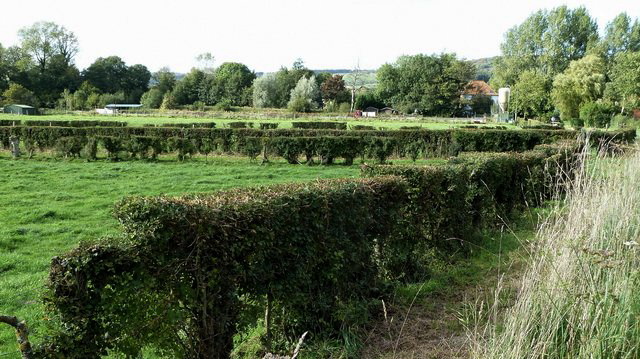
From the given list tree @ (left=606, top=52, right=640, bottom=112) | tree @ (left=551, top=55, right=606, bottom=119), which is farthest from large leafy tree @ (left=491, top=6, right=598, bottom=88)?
tree @ (left=606, top=52, right=640, bottom=112)

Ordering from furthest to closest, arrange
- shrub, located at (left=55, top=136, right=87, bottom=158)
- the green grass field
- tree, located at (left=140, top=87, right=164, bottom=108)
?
1. tree, located at (left=140, top=87, right=164, bottom=108)
2. shrub, located at (left=55, top=136, right=87, bottom=158)
3. the green grass field

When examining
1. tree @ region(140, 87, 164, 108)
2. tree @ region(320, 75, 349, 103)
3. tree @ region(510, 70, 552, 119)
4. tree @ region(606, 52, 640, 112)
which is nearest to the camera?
tree @ region(606, 52, 640, 112)

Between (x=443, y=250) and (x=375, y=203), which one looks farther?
(x=443, y=250)

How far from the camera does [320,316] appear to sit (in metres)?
4.38

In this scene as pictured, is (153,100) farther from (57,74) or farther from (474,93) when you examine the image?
(474,93)

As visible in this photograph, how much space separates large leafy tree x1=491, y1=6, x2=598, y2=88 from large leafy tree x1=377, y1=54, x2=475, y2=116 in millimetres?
8062

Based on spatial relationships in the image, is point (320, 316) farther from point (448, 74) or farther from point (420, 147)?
point (448, 74)

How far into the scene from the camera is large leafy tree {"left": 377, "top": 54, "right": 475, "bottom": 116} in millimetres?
77375

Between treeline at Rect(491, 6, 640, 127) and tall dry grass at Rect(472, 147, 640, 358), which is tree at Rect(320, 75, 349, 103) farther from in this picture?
tall dry grass at Rect(472, 147, 640, 358)

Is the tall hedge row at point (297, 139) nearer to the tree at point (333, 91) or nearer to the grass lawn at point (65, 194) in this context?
the grass lawn at point (65, 194)

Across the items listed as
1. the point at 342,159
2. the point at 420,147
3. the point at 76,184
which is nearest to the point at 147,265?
the point at 76,184

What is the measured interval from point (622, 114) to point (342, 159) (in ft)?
114

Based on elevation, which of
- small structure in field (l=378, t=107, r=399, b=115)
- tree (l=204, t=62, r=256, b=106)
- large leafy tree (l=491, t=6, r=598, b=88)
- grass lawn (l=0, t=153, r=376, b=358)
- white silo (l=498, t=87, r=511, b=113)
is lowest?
grass lawn (l=0, t=153, r=376, b=358)

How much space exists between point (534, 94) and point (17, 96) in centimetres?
7058
